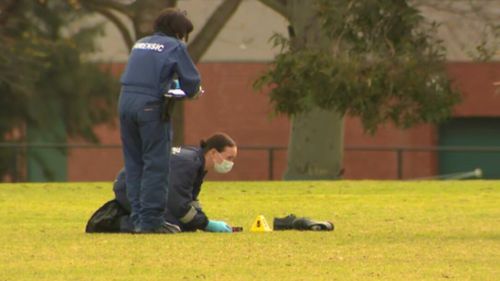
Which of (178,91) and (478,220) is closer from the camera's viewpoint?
(178,91)

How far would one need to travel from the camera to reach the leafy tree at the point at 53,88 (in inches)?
1474

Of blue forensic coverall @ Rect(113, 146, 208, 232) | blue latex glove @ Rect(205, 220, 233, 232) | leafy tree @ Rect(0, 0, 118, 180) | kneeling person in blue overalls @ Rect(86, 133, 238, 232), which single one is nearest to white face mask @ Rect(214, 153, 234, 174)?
kneeling person in blue overalls @ Rect(86, 133, 238, 232)

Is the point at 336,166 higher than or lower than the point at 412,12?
lower

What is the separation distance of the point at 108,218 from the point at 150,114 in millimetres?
1068

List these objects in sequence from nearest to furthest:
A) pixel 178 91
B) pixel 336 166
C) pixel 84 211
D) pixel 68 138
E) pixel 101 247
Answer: pixel 101 247
pixel 178 91
pixel 84 211
pixel 336 166
pixel 68 138

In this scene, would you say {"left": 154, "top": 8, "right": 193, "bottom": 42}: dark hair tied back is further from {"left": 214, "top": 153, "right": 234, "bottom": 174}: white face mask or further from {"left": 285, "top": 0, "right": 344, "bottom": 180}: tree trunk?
{"left": 285, "top": 0, "right": 344, "bottom": 180}: tree trunk

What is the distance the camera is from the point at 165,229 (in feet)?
47.3

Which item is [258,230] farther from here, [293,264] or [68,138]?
[68,138]

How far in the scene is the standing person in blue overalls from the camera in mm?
14070

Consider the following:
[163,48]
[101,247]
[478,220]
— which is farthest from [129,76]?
[478,220]

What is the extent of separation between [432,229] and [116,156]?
30.0 metres

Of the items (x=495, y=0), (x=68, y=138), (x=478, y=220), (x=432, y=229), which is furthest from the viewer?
(x=68, y=138)

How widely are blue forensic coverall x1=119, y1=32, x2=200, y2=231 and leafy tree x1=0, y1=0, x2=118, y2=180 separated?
22349mm

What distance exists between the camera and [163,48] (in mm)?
14164
